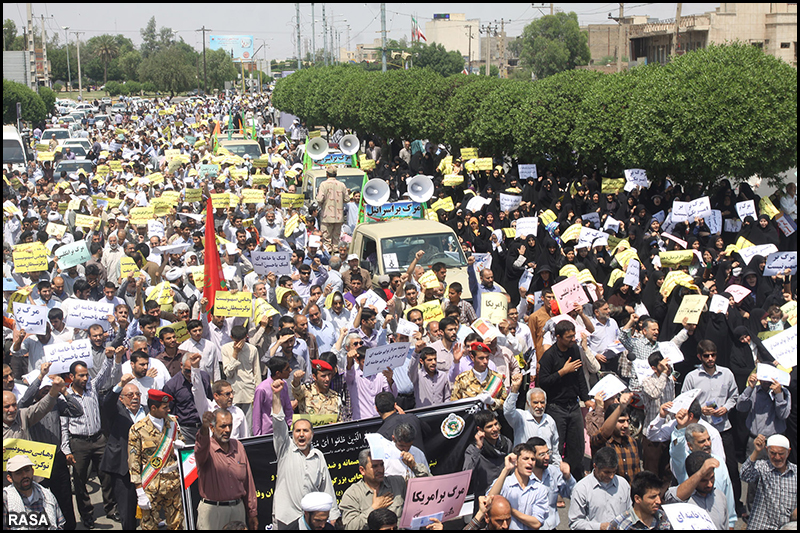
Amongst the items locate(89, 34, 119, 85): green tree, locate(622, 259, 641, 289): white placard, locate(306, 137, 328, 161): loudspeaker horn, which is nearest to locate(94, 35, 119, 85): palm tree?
locate(89, 34, 119, 85): green tree

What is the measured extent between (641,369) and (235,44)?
15095cm

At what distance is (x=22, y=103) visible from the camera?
163 feet

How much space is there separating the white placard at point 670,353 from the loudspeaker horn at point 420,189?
7.82 meters

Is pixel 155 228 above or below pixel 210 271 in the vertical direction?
above

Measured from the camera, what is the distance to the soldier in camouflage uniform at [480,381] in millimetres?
7301

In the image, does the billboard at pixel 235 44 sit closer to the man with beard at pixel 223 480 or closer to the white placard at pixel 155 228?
the white placard at pixel 155 228

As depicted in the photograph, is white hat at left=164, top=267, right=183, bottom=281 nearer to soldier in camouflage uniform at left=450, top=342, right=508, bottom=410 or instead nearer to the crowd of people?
the crowd of people

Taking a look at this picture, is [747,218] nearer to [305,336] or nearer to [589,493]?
[305,336]

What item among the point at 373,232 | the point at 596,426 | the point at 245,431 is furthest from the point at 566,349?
the point at 373,232

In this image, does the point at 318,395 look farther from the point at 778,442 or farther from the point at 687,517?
the point at 778,442

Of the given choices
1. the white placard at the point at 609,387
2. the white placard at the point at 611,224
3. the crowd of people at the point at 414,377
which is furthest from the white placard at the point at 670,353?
the white placard at the point at 611,224

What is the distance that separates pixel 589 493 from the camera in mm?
5832

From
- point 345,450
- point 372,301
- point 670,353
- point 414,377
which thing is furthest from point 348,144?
point 345,450

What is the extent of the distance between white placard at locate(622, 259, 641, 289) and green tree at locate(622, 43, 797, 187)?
6321 mm
